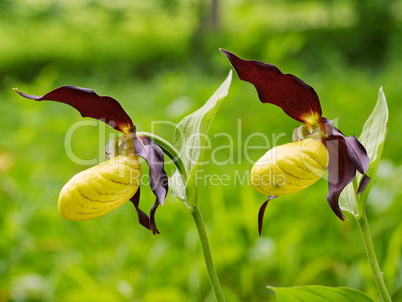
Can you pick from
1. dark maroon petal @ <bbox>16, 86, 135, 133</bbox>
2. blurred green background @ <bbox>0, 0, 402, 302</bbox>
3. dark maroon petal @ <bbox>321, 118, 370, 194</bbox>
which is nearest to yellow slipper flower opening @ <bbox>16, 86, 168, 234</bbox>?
dark maroon petal @ <bbox>16, 86, 135, 133</bbox>

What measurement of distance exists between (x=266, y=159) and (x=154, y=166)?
16cm

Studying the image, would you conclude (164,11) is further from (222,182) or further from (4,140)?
(222,182)

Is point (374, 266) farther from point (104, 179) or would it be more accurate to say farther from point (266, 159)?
point (104, 179)

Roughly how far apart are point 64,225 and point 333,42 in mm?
7616

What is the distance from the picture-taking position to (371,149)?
65 centimetres

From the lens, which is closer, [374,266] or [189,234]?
[374,266]

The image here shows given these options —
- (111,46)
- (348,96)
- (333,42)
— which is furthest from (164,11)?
(348,96)

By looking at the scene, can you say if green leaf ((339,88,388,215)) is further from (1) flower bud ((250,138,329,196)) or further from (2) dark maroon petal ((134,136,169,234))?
(2) dark maroon petal ((134,136,169,234))

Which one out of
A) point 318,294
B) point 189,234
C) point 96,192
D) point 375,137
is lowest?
point 189,234

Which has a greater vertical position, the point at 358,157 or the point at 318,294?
the point at 358,157

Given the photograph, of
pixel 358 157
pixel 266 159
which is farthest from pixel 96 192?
pixel 358 157

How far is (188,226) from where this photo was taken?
1611mm

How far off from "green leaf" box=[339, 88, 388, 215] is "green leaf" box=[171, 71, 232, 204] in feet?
0.70

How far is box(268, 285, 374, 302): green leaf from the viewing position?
61cm
